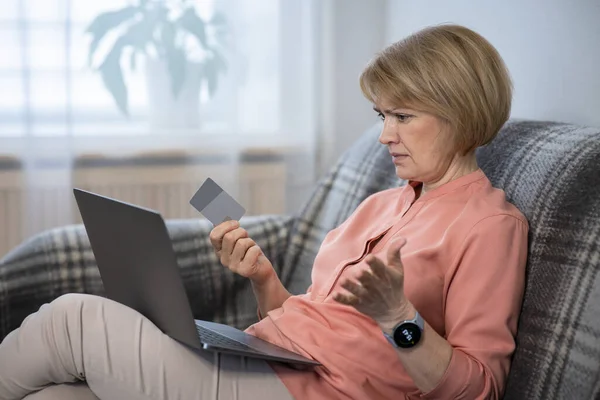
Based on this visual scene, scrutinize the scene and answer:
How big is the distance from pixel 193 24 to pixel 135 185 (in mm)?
497

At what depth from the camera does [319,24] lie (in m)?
2.57

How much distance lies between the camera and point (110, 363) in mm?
1289

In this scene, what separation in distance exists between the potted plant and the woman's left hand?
1481 mm

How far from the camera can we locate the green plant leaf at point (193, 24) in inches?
96.8

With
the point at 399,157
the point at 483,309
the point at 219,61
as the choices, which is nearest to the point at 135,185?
the point at 219,61

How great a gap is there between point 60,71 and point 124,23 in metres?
0.22

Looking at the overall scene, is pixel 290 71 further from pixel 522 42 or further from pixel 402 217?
pixel 402 217

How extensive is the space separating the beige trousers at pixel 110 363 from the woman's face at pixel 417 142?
40cm

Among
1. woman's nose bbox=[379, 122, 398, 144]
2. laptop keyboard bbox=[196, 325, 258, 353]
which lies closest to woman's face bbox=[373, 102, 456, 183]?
woman's nose bbox=[379, 122, 398, 144]

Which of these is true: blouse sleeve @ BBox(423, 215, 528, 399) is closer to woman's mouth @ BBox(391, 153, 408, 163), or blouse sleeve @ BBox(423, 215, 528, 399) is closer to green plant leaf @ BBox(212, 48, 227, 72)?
woman's mouth @ BBox(391, 153, 408, 163)

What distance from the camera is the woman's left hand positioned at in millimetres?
1095

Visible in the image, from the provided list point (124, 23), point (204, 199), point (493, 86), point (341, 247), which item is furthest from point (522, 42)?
point (124, 23)

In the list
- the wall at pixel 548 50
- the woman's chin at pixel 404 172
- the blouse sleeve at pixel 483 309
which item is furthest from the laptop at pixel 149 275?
the wall at pixel 548 50

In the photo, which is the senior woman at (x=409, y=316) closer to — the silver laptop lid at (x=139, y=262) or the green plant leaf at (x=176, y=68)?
the silver laptop lid at (x=139, y=262)
